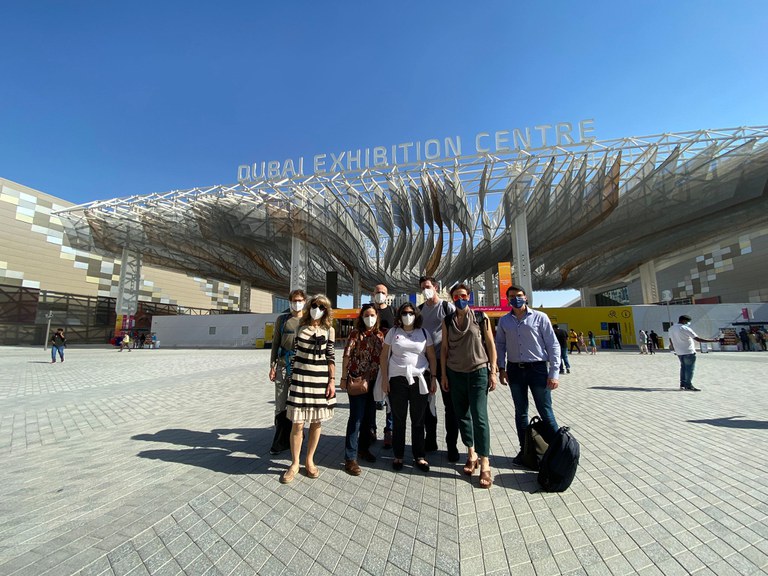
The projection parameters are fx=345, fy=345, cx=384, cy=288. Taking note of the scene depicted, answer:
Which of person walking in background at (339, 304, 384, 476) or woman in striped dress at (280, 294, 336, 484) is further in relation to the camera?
person walking in background at (339, 304, 384, 476)

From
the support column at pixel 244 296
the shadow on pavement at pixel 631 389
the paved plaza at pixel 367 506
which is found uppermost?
the support column at pixel 244 296

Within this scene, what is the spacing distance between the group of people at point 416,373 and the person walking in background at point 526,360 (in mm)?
10

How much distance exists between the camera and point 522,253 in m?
28.3

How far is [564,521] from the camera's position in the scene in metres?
2.42

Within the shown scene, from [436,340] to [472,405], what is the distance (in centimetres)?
76

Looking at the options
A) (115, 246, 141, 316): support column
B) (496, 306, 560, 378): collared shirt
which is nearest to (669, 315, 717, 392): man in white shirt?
(496, 306, 560, 378): collared shirt

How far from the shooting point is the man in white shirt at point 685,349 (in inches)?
293

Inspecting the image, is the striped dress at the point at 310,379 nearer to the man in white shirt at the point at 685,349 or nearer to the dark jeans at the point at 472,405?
the dark jeans at the point at 472,405

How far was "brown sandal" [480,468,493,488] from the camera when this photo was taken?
9.75 ft

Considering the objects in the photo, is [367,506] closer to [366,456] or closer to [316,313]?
[366,456]

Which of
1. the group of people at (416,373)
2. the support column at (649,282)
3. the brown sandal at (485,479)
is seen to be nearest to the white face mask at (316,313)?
the group of people at (416,373)

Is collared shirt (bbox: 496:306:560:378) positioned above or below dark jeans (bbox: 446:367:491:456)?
above

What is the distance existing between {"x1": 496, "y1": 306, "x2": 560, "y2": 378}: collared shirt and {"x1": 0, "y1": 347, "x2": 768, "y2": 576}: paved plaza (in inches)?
42.0

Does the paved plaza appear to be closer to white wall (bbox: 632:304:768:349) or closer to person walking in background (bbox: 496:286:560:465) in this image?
person walking in background (bbox: 496:286:560:465)
